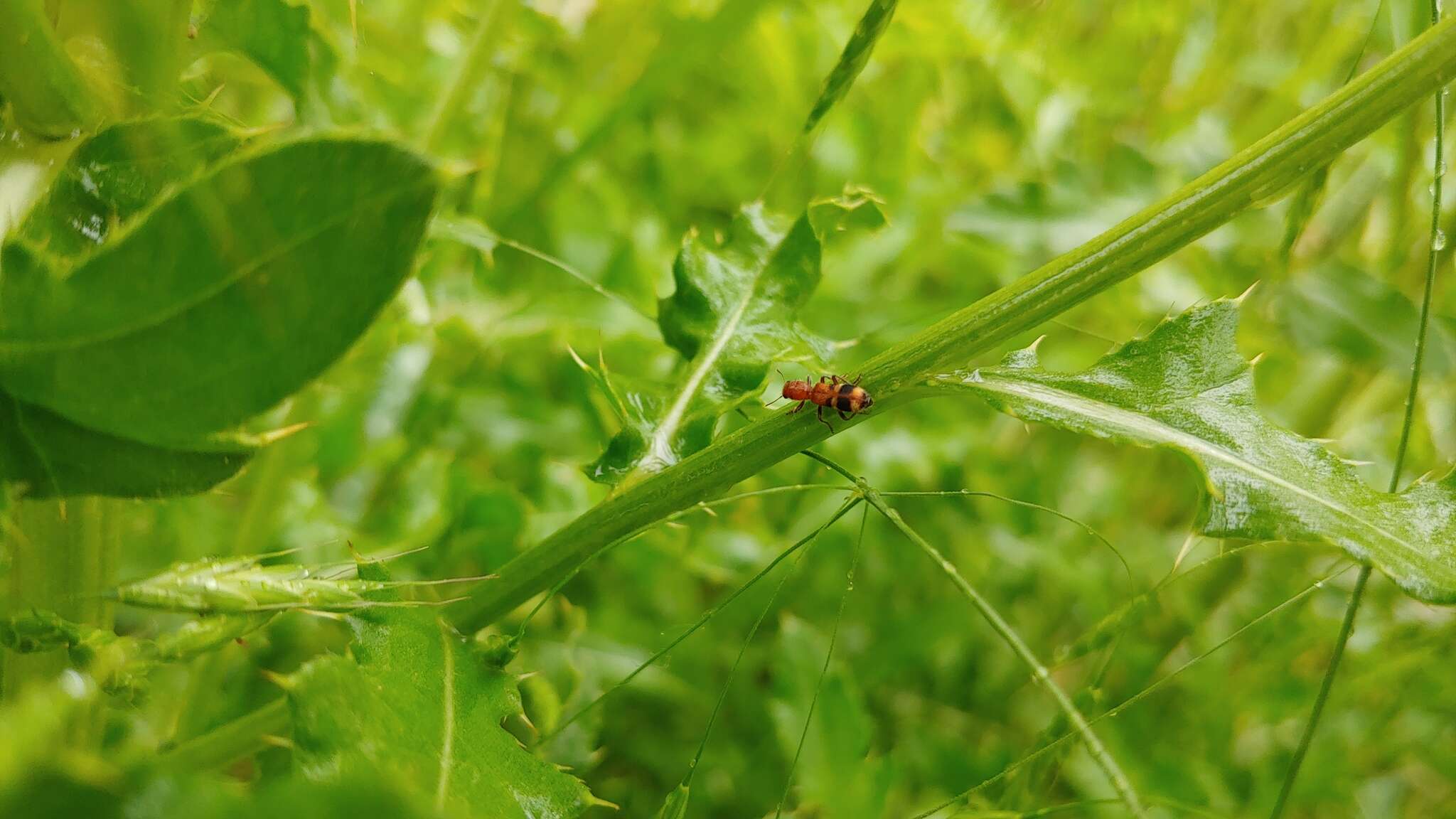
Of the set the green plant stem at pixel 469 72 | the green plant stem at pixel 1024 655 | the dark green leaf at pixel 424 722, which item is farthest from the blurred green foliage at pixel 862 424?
the dark green leaf at pixel 424 722

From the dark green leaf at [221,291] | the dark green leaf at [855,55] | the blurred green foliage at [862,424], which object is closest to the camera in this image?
the dark green leaf at [221,291]

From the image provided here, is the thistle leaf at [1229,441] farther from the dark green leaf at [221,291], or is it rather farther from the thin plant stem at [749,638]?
the dark green leaf at [221,291]

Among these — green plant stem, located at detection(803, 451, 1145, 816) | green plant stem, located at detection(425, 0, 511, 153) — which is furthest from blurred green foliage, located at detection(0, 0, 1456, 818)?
green plant stem, located at detection(803, 451, 1145, 816)

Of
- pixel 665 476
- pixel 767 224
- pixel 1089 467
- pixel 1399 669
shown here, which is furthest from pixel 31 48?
pixel 1089 467

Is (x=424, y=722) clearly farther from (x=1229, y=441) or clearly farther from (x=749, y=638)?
(x=1229, y=441)

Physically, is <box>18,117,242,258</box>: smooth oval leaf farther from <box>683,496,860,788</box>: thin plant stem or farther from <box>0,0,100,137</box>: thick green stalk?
<box>683,496,860,788</box>: thin plant stem

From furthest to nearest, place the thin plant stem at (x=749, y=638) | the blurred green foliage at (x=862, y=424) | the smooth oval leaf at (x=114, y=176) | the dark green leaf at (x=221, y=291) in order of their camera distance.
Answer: the blurred green foliage at (x=862, y=424), the thin plant stem at (x=749, y=638), the smooth oval leaf at (x=114, y=176), the dark green leaf at (x=221, y=291)

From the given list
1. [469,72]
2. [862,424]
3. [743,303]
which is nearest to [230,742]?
[743,303]
